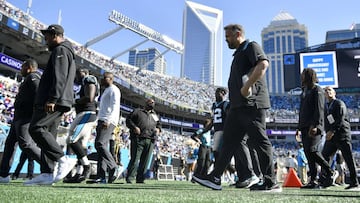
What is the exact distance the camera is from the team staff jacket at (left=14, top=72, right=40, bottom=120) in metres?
4.99

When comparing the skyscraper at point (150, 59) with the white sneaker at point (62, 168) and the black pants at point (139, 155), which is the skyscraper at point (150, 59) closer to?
the black pants at point (139, 155)

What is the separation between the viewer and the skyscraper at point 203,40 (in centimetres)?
18238

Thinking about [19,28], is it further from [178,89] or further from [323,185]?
[178,89]

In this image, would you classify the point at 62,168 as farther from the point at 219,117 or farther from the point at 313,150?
the point at 313,150

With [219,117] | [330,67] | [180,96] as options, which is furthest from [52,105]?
[180,96]

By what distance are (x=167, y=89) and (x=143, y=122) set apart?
4074cm

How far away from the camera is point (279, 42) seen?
622ft

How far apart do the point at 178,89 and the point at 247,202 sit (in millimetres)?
48569

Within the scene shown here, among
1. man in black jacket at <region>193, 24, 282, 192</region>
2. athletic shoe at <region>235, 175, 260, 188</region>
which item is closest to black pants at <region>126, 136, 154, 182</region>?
athletic shoe at <region>235, 175, 260, 188</region>

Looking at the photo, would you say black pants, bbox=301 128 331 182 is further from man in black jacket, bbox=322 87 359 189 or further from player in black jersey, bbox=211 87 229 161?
player in black jersey, bbox=211 87 229 161

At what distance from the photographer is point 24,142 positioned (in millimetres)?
4680

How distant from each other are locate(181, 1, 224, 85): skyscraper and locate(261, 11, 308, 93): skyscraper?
29538mm

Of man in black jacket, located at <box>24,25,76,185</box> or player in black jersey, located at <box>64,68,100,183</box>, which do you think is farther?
player in black jersey, located at <box>64,68,100,183</box>

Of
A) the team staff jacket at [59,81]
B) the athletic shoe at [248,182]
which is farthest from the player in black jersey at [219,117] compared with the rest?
the team staff jacket at [59,81]
